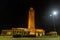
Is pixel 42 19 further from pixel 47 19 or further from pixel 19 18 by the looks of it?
pixel 19 18

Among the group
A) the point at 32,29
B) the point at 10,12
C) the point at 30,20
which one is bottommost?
the point at 32,29

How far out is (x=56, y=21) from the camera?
30.6 meters

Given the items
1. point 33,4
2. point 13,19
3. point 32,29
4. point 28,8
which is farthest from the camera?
point 13,19

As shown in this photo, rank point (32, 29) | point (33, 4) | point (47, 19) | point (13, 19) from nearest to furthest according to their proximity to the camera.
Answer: point (32, 29)
point (33, 4)
point (47, 19)
point (13, 19)

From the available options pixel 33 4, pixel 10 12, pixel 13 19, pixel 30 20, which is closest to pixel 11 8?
pixel 10 12

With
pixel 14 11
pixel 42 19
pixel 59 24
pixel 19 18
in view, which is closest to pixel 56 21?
pixel 59 24

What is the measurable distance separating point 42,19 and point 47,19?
162 centimetres

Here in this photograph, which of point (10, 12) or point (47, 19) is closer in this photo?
point (47, 19)

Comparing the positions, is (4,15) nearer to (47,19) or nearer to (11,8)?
(11,8)

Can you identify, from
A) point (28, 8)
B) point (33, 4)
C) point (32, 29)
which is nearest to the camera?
point (32, 29)

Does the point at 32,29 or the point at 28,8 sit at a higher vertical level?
the point at 28,8

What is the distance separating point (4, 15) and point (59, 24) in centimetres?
1485

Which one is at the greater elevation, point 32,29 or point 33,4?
point 33,4

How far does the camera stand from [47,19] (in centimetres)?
3206
